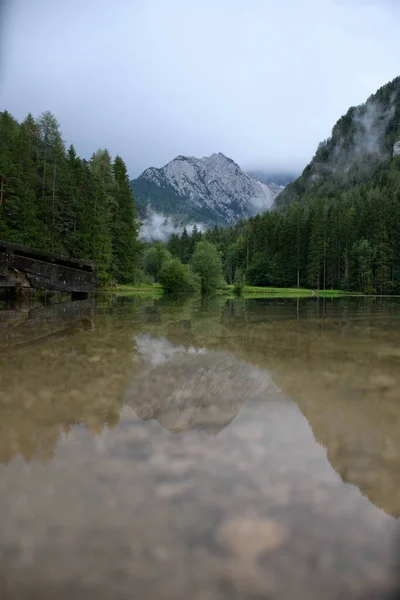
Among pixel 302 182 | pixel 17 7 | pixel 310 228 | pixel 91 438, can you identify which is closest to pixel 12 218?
pixel 17 7

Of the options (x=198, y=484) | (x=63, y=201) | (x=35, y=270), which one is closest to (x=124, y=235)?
(x=63, y=201)

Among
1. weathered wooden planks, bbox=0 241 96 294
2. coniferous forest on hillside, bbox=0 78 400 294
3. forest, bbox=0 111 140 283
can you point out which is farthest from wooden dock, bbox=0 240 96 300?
coniferous forest on hillside, bbox=0 78 400 294

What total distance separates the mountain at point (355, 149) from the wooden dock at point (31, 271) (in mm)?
140227

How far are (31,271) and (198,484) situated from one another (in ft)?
38.6

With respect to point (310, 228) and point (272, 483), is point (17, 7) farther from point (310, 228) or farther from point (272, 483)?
point (310, 228)

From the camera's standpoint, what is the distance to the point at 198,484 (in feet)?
4.59

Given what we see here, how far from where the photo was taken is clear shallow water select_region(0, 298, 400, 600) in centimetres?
97

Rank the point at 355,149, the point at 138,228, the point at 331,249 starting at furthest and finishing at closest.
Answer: the point at 355,149 < the point at 331,249 < the point at 138,228

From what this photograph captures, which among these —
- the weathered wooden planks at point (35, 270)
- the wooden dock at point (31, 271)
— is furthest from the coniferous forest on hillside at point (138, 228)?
the wooden dock at point (31, 271)

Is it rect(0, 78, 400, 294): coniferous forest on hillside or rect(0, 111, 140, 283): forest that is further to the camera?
rect(0, 78, 400, 294): coniferous forest on hillside

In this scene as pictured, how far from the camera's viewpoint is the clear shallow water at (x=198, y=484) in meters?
0.97

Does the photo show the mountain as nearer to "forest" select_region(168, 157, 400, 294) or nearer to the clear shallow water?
"forest" select_region(168, 157, 400, 294)

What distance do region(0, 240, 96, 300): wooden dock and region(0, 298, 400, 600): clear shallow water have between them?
9.03 metres

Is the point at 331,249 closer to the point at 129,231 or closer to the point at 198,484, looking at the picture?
the point at 129,231
